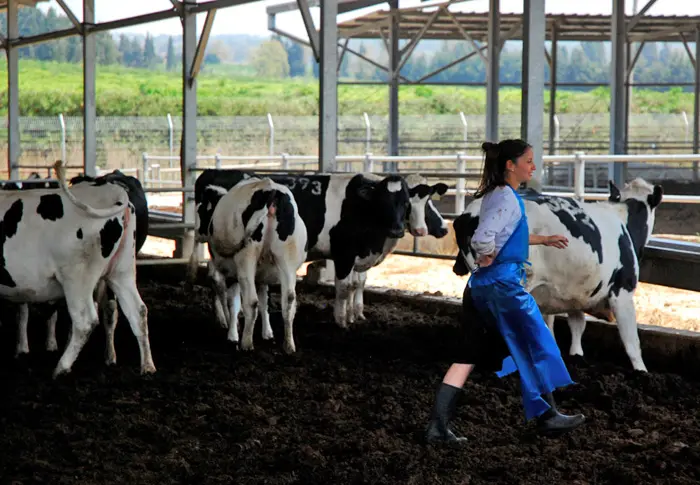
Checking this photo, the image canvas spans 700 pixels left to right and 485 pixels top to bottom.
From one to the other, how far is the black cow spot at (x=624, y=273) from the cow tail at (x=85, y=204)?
299 centimetres

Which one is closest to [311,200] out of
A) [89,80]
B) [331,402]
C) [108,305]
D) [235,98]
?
[108,305]

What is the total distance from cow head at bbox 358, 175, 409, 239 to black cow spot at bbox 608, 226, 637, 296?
2018 millimetres

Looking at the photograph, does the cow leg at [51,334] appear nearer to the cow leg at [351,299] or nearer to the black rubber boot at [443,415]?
the cow leg at [351,299]

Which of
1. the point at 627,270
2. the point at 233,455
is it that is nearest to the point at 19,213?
the point at 233,455

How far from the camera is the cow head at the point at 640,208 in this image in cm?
677

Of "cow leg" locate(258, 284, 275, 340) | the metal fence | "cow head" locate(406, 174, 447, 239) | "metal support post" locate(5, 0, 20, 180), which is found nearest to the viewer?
"cow leg" locate(258, 284, 275, 340)

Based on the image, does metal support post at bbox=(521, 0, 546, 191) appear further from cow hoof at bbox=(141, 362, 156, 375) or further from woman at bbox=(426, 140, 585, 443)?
cow hoof at bbox=(141, 362, 156, 375)

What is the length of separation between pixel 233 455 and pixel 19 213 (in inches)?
Answer: 92.4

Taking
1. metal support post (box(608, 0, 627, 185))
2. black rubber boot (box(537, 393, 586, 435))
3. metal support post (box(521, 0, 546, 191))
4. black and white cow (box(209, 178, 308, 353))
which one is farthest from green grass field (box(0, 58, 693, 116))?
black rubber boot (box(537, 393, 586, 435))

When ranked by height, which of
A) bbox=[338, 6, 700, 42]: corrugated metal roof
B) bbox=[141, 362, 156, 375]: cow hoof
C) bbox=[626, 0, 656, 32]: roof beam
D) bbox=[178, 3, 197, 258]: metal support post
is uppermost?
bbox=[338, 6, 700, 42]: corrugated metal roof

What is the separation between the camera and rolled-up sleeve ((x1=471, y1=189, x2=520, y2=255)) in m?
4.44

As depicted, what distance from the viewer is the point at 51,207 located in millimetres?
6000

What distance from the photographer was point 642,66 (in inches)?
2778

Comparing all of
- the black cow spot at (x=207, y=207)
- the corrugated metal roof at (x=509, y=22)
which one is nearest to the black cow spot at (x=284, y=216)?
the black cow spot at (x=207, y=207)
